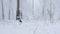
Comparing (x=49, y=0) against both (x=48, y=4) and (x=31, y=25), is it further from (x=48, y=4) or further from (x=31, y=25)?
(x=31, y=25)

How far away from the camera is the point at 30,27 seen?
132 cm

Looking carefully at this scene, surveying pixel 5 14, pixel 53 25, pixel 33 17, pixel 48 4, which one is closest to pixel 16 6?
pixel 5 14

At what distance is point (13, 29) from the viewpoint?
1.30 metres

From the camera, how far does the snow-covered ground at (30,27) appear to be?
1.24 metres

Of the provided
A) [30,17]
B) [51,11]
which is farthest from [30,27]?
[51,11]

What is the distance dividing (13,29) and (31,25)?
293mm

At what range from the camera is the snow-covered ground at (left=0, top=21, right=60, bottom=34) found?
49.0 inches

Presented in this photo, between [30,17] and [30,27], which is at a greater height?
[30,17]

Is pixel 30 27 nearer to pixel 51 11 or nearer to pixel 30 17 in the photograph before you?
pixel 30 17

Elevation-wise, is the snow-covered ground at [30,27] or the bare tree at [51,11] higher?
the bare tree at [51,11]

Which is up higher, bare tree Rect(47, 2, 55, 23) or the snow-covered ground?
bare tree Rect(47, 2, 55, 23)

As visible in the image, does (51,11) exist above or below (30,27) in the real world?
above

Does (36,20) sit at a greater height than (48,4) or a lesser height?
lesser

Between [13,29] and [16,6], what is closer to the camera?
[13,29]
